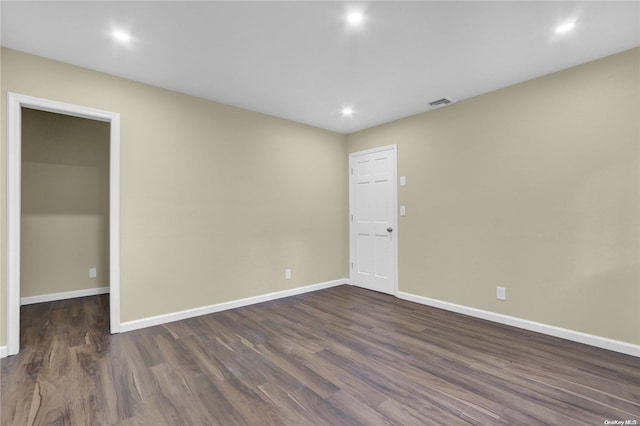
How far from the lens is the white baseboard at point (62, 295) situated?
3887 millimetres

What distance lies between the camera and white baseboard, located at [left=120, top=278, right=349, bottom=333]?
3042 millimetres

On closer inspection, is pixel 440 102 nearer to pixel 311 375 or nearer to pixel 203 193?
pixel 203 193

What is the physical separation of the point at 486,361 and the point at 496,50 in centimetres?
256

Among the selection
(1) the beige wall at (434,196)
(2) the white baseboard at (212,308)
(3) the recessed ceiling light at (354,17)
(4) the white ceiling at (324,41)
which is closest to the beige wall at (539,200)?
(1) the beige wall at (434,196)

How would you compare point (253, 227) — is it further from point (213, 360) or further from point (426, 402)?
point (426, 402)

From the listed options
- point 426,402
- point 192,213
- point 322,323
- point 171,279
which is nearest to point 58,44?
point 192,213

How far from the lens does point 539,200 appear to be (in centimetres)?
297

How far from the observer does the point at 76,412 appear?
A: 1.79 m

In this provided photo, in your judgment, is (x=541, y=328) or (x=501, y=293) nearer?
(x=541, y=328)

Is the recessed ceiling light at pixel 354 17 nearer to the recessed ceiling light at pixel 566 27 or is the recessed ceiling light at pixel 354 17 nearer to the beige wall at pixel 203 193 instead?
the recessed ceiling light at pixel 566 27

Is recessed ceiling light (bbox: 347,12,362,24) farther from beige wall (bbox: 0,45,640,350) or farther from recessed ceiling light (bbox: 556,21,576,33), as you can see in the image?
beige wall (bbox: 0,45,640,350)

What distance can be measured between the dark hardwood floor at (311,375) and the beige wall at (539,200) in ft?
1.40

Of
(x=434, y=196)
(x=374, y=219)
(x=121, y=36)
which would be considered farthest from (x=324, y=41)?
(x=374, y=219)

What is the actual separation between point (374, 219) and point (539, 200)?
2.11 m
